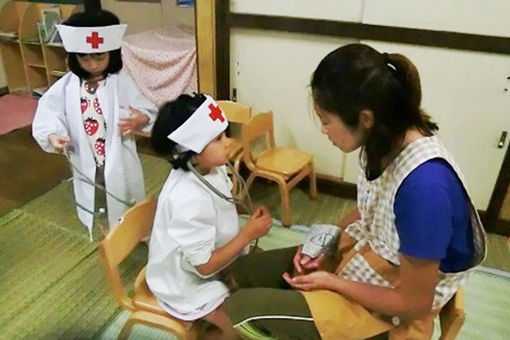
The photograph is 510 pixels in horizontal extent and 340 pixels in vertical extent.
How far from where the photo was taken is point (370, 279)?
0.92 m

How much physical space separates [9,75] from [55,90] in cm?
260

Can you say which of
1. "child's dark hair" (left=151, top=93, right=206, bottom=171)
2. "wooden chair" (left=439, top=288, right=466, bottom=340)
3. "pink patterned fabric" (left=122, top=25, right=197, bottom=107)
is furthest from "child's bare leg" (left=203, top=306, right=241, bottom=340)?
"pink patterned fabric" (left=122, top=25, right=197, bottom=107)

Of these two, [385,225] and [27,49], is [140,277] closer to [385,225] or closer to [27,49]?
[385,225]

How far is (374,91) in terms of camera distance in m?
0.75

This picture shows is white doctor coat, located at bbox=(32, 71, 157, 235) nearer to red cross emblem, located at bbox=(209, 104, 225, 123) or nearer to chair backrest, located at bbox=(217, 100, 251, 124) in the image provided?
chair backrest, located at bbox=(217, 100, 251, 124)

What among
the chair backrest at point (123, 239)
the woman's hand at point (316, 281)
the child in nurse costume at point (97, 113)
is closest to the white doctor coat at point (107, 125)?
the child in nurse costume at point (97, 113)

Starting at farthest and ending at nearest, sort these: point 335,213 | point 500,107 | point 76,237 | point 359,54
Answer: point 335,213 → point 76,237 → point 500,107 → point 359,54

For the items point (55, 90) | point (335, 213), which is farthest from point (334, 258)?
point (55, 90)

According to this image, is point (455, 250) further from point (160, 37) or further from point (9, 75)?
point (9, 75)

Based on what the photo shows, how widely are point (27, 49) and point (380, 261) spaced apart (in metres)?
3.72

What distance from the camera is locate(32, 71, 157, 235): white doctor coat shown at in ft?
5.21

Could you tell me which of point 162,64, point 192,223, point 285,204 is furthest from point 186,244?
point 162,64

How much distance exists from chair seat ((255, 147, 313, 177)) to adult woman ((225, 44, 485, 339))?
989 millimetres

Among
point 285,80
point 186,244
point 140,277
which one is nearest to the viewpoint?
point 186,244
